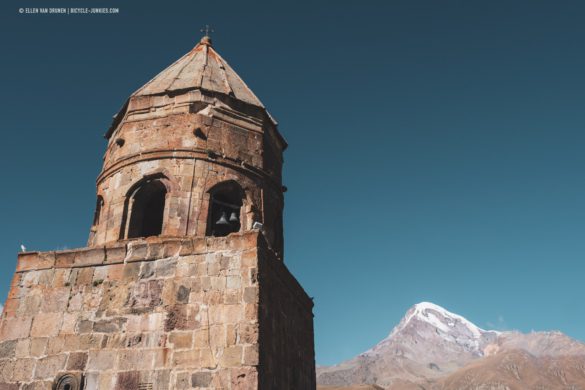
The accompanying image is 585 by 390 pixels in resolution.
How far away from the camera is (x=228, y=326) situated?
19.5 feet

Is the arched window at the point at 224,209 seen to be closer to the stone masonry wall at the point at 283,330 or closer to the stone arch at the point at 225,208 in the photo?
the stone arch at the point at 225,208

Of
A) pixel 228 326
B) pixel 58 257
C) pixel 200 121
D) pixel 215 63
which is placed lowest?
pixel 228 326

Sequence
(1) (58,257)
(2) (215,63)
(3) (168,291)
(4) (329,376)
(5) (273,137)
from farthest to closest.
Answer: (4) (329,376) < (2) (215,63) < (5) (273,137) < (1) (58,257) < (3) (168,291)

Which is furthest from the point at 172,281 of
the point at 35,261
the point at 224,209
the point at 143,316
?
the point at 35,261

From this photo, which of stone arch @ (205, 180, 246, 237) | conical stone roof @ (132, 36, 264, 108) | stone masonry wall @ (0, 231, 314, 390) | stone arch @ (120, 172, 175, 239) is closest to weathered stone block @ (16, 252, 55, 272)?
stone masonry wall @ (0, 231, 314, 390)

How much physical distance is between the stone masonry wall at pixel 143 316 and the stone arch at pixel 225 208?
1055mm

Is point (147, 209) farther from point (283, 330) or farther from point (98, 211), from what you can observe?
point (283, 330)

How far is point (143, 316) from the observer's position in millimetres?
6273

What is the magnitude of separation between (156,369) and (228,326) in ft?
3.14

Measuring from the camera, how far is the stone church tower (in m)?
5.95

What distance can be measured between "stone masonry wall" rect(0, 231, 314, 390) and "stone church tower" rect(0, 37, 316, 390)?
0.01 metres

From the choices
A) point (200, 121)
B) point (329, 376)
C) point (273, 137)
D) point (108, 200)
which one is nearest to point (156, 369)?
point (108, 200)

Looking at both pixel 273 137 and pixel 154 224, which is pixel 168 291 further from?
pixel 273 137

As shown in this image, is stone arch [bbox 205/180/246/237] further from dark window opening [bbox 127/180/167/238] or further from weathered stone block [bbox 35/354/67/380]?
weathered stone block [bbox 35/354/67/380]
